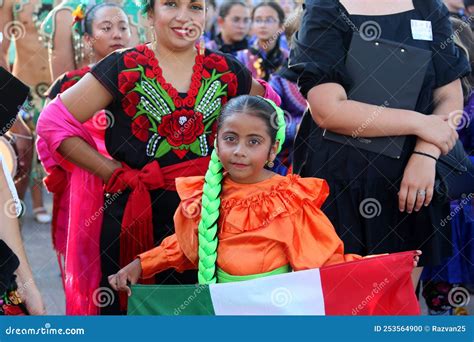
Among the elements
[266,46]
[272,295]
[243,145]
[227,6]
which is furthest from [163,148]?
[227,6]

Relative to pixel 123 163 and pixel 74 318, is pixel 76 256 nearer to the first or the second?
pixel 123 163

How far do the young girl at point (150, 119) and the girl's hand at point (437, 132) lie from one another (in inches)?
32.4

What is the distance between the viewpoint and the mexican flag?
3193 millimetres

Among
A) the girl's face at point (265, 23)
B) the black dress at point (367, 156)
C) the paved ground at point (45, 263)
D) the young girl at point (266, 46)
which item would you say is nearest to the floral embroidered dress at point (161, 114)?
the black dress at point (367, 156)

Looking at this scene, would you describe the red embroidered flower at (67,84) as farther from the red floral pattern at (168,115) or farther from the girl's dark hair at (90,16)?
the red floral pattern at (168,115)

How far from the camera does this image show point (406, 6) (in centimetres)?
367

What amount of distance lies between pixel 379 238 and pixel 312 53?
29.6 inches

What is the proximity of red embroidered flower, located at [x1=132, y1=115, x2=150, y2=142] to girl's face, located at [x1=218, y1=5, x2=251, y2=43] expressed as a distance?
15.5ft

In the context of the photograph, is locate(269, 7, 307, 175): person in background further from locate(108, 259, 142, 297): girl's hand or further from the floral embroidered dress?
locate(108, 259, 142, 297): girl's hand

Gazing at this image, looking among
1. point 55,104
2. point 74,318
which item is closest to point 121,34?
point 55,104

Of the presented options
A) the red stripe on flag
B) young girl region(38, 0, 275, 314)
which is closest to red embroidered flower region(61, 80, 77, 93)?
young girl region(38, 0, 275, 314)

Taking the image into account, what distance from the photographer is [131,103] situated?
12.7ft

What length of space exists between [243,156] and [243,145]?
47 millimetres

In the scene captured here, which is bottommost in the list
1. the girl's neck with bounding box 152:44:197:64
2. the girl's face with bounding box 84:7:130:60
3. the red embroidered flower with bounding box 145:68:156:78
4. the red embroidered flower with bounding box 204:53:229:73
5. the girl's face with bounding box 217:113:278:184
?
the girl's face with bounding box 217:113:278:184
